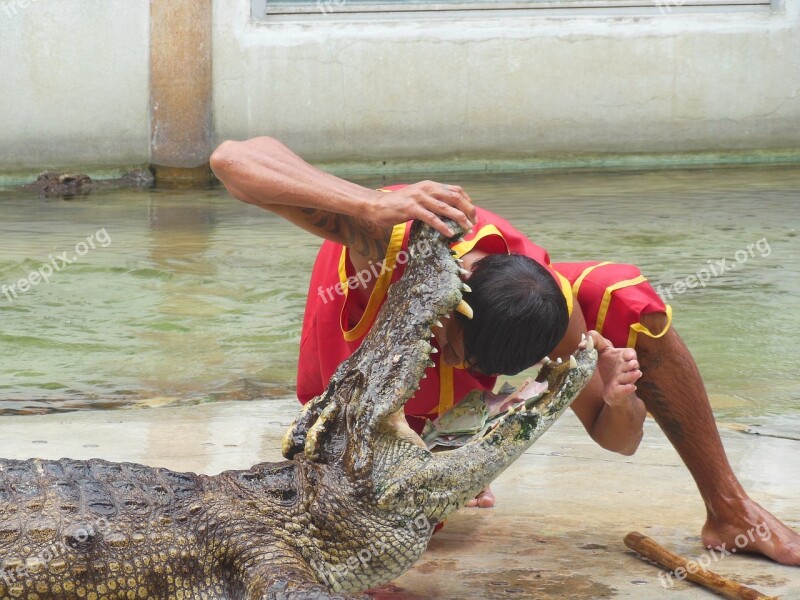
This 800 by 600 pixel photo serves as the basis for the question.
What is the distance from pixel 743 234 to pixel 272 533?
6.00 meters

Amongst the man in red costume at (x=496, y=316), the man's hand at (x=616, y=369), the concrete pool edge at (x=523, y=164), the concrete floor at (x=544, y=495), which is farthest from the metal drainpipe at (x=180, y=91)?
the man's hand at (x=616, y=369)

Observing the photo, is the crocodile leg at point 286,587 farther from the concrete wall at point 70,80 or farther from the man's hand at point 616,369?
the concrete wall at point 70,80

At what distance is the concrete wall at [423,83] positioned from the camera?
9734 millimetres

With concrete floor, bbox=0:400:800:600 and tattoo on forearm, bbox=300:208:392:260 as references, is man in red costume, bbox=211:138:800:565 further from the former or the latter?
concrete floor, bbox=0:400:800:600

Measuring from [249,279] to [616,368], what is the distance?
4.02m

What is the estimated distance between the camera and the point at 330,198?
2.56 metres

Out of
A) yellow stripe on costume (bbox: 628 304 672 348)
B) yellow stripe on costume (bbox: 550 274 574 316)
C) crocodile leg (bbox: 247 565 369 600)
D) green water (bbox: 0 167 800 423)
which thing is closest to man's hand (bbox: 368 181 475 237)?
yellow stripe on costume (bbox: 550 274 574 316)

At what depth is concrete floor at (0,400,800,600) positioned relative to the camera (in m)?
2.62

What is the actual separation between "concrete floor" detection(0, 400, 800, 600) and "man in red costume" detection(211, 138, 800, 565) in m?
0.15

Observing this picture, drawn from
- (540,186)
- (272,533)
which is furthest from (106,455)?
(540,186)

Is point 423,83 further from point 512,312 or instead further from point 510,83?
point 512,312

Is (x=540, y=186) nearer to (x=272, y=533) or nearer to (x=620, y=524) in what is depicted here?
(x=620, y=524)

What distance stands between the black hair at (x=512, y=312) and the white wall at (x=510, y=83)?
786cm

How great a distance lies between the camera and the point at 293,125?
1025 centimetres
